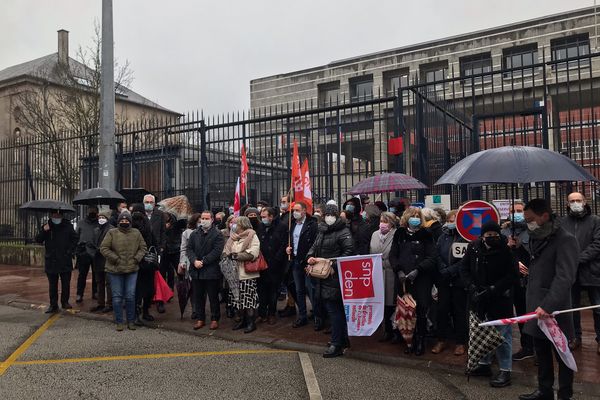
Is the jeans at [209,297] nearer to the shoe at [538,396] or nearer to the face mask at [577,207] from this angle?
the shoe at [538,396]

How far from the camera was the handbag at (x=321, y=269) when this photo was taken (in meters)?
6.29

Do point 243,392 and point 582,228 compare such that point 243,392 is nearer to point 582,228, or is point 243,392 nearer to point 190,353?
point 190,353

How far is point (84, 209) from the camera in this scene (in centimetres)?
1454

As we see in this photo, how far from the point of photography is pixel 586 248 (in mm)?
6062

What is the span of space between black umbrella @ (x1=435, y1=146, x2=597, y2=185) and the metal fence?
3.93m

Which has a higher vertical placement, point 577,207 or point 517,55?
point 517,55

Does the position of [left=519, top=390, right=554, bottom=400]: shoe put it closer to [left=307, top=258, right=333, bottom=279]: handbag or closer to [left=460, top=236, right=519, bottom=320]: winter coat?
[left=460, top=236, right=519, bottom=320]: winter coat

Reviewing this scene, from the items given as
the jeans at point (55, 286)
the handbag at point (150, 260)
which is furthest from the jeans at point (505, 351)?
the jeans at point (55, 286)

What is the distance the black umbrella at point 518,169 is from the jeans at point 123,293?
5.37 meters

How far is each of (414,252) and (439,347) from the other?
126 cm

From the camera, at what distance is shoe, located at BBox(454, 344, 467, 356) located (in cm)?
605

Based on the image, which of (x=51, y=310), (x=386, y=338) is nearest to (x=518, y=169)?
(x=386, y=338)

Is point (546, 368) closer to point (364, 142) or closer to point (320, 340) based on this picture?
point (320, 340)

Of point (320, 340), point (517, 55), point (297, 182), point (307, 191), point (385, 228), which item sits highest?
point (517, 55)
